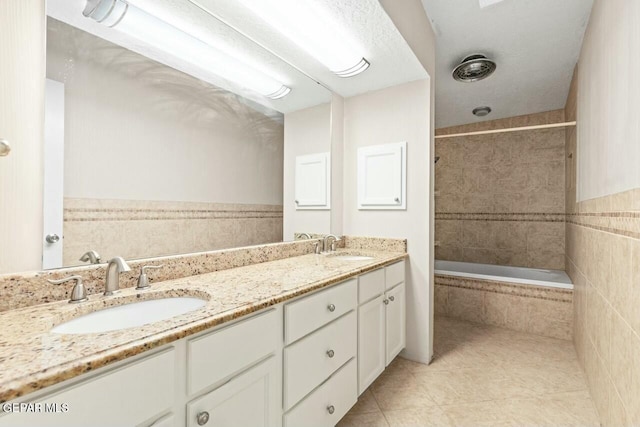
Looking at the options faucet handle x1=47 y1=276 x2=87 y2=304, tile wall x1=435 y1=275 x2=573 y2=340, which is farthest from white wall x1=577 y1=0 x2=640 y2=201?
faucet handle x1=47 y1=276 x2=87 y2=304

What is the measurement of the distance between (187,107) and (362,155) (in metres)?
1.43

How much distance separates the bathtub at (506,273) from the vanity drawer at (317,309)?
2054 millimetres

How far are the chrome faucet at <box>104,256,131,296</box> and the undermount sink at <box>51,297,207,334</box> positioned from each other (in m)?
0.08

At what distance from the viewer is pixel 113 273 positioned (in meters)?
1.05

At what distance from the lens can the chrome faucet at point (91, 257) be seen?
107cm

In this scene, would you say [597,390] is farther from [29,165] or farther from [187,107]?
[29,165]

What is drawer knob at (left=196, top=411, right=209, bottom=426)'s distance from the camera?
80cm

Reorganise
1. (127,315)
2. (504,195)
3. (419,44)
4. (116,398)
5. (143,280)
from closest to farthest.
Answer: (116,398)
(127,315)
(143,280)
(419,44)
(504,195)

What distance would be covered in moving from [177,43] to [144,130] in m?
0.47

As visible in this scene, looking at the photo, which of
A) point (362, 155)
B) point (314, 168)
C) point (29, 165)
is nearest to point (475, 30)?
point (362, 155)

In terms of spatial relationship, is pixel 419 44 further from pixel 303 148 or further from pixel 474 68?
pixel 303 148

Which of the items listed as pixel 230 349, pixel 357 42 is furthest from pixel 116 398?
pixel 357 42

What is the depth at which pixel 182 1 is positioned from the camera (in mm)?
1355

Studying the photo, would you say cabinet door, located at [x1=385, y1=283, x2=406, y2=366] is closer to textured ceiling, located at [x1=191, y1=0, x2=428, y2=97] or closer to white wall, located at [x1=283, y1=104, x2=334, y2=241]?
white wall, located at [x1=283, y1=104, x2=334, y2=241]
